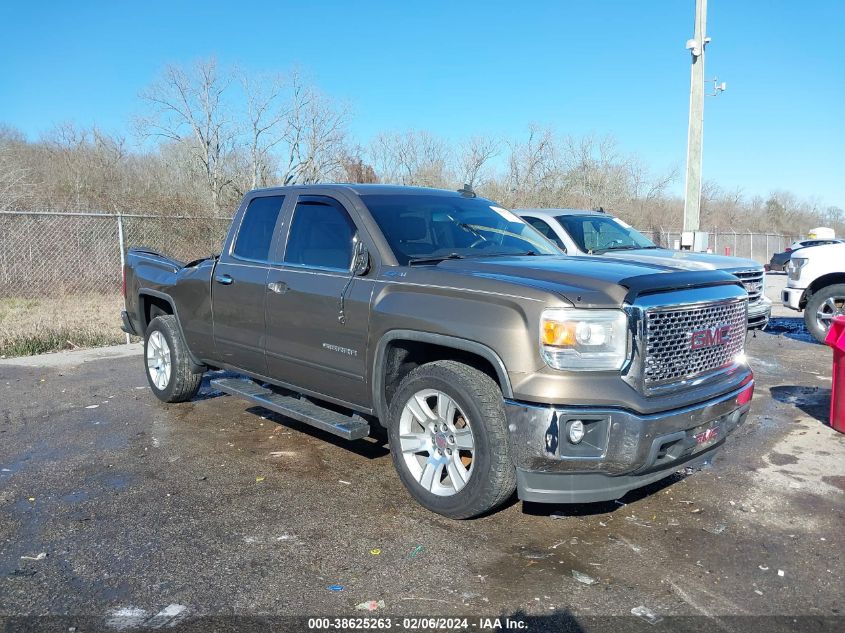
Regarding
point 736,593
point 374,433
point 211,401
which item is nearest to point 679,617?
point 736,593

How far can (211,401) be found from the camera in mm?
6762

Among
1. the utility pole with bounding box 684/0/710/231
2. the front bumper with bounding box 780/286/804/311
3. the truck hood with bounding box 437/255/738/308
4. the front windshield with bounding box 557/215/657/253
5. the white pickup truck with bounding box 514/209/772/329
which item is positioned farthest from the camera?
the utility pole with bounding box 684/0/710/231

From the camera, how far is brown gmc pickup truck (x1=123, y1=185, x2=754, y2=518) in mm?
3363

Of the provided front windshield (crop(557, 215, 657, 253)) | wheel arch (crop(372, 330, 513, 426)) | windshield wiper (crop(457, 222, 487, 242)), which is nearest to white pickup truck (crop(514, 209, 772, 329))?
front windshield (crop(557, 215, 657, 253))

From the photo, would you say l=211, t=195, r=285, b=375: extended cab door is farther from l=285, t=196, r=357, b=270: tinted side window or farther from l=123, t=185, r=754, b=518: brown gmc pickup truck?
l=285, t=196, r=357, b=270: tinted side window

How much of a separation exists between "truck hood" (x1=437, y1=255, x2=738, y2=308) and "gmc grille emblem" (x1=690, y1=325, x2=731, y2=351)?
263 millimetres

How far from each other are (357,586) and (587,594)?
107cm

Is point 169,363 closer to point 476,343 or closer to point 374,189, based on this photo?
point 374,189

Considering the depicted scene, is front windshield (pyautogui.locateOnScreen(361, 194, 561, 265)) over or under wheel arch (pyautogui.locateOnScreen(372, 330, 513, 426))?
over

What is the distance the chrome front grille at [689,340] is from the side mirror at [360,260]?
1.78 m

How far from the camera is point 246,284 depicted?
5.29m

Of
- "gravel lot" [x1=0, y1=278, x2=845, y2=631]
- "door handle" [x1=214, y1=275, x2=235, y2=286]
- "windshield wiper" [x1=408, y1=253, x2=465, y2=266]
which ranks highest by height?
"windshield wiper" [x1=408, y1=253, x2=465, y2=266]

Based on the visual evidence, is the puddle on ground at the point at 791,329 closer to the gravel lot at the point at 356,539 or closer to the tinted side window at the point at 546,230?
the tinted side window at the point at 546,230

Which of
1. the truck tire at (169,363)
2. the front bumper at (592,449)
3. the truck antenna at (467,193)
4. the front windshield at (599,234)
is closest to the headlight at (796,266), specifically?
the front windshield at (599,234)
